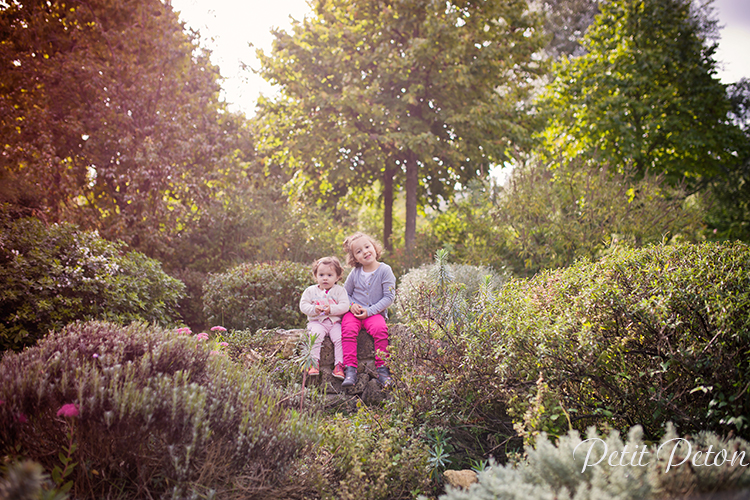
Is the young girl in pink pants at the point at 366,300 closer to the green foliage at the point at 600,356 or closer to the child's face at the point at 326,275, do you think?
the child's face at the point at 326,275

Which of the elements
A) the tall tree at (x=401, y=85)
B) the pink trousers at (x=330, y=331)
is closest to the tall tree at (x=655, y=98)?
the tall tree at (x=401, y=85)

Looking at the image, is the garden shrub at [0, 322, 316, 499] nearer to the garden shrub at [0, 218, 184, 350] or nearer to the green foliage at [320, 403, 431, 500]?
the green foliage at [320, 403, 431, 500]

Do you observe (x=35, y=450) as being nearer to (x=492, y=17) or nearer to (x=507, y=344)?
(x=507, y=344)

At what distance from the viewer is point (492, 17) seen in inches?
421

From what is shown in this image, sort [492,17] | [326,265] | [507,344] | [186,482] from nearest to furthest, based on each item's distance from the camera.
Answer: [186,482]
[507,344]
[326,265]
[492,17]

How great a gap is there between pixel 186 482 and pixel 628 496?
1918 millimetres

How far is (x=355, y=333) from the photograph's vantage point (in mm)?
4406

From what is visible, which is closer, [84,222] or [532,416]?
[532,416]

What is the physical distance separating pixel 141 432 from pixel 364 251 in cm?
312

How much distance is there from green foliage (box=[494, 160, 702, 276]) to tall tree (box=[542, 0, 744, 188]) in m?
5.27

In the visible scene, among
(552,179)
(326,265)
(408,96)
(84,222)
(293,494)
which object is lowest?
(293,494)

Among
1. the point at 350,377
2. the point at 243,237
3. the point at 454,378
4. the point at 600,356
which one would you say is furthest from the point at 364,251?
the point at 243,237

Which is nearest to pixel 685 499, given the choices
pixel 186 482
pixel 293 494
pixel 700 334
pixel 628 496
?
pixel 628 496

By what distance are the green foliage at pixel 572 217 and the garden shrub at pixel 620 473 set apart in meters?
4.85
